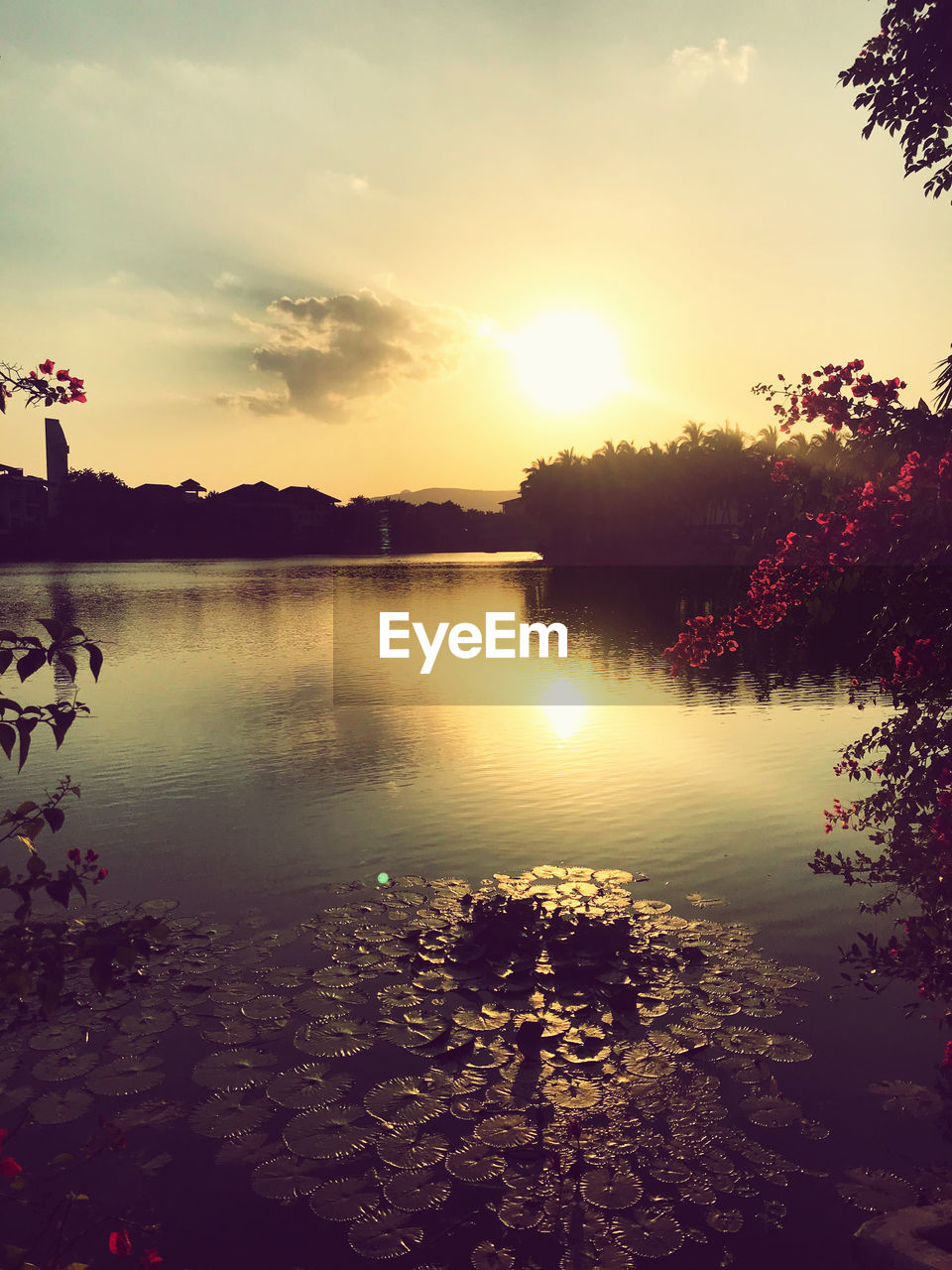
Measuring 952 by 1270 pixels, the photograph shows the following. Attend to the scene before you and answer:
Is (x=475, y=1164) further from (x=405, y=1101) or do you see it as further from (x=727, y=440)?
(x=727, y=440)

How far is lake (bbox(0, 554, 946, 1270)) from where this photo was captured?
37.0 feet

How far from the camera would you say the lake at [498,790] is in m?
11.3

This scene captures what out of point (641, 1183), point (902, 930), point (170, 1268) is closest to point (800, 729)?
point (902, 930)

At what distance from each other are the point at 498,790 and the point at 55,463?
576 feet

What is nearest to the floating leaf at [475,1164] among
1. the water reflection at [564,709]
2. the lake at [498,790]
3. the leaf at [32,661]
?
the lake at [498,790]

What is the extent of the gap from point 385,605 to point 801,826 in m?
55.3

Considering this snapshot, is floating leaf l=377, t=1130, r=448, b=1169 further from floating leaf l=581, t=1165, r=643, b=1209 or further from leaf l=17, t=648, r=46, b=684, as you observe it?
leaf l=17, t=648, r=46, b=684

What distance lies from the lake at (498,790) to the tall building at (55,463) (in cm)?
14224

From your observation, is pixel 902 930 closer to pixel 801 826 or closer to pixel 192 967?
pixel 801 826

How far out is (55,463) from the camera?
172 meters

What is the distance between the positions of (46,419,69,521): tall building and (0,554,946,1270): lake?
14224 cm

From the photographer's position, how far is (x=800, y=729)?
2516 centimetres

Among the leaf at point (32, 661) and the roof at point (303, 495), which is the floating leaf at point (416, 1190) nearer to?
the leaf at point (32, 661)

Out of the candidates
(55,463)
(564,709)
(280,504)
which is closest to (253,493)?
(280,504)
